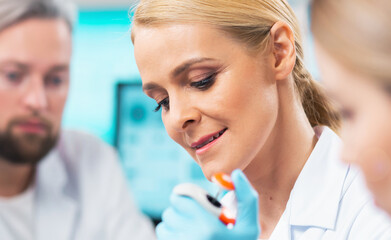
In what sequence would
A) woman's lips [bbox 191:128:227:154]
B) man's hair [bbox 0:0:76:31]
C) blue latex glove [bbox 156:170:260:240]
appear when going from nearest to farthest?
blue latex glove [bbox 156:170:260:240] < woman's lips [bbox 191:128:227:154] < man's hair [bbox 0:0:76:31]

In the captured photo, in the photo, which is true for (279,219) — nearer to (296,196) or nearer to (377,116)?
(296,196)

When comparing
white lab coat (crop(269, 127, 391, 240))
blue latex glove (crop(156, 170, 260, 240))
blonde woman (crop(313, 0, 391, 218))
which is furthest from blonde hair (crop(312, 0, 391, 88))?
white lab coat (crop(269, 127, 391, 240))

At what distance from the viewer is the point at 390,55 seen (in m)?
0.33

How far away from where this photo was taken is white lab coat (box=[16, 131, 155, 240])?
94cm

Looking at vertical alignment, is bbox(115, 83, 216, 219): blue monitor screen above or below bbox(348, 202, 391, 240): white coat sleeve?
below

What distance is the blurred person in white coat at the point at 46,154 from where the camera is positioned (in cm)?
89

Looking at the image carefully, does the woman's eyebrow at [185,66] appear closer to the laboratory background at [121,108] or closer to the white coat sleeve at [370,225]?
the white coat sleeve at [370,225]

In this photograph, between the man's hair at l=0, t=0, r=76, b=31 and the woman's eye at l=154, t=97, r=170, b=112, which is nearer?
the woman's eye at l=154, t=97, r=170, b=112

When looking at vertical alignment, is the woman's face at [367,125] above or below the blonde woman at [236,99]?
above

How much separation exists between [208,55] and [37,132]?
47 centimetres

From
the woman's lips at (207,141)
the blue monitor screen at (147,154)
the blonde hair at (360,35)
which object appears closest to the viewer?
the blonde hair at (360,35)

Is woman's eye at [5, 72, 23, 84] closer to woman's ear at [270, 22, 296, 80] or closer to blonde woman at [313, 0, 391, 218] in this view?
woman's ear at [270, 22, 296, 80]

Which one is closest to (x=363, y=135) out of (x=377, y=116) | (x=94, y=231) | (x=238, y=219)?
(x=377, y=116)

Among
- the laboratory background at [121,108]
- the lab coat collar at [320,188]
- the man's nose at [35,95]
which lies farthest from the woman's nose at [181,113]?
the laboratory background at [121,108]
